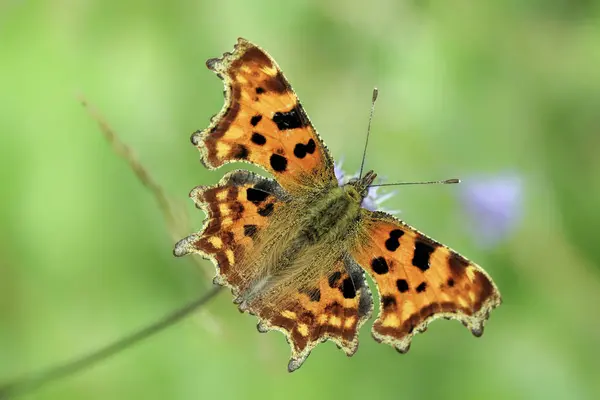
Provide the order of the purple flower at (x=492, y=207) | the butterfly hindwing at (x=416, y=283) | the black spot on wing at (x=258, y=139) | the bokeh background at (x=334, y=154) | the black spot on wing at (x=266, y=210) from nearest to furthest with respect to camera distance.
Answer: the butterfly hindwing at (x=416, y=283), the black spot on wing at (x=258, y=139), the black spot on wing at (x=266, y=210), the bokeh background at (x=334, y=154), the purple flower at (x=492, y=207)

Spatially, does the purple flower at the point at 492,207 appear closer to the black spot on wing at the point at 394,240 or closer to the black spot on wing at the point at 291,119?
the black spot on wing at the point at 394,240

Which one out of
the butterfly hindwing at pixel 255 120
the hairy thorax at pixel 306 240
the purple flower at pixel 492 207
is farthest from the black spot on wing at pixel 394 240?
the purple flower at pixel 492 207

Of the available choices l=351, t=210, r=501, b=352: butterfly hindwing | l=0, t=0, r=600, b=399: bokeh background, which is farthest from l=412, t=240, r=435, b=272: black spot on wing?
l=0, t=0, r=600, b=399: bokeh background

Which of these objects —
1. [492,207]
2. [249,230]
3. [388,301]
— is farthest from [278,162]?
[492,207]

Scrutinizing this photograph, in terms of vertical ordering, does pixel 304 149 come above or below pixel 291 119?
below

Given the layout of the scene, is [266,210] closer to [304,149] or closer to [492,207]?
[304,149]

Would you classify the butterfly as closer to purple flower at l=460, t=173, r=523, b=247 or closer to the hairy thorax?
the hairy thorax
